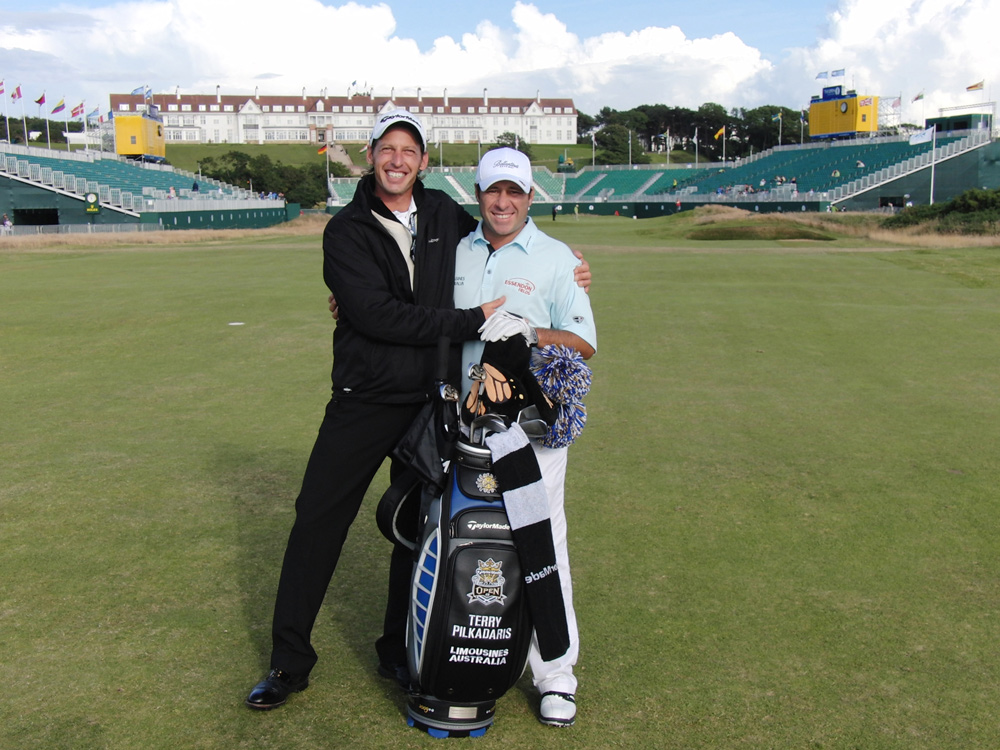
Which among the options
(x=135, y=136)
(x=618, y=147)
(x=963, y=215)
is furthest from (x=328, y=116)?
(x=963, y=215)

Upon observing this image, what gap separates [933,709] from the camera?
3510mm

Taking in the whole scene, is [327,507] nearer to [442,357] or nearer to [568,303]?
[442,357]

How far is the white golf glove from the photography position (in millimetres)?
3324

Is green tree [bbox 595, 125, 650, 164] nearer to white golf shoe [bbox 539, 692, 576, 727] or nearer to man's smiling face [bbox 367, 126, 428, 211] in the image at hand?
man's smiling face [bbox 367, 126, 428, 211]

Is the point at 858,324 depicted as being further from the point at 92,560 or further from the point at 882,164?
the point at 882,164

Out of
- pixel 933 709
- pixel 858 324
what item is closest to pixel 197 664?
pixel 933 709

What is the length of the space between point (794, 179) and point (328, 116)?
133m

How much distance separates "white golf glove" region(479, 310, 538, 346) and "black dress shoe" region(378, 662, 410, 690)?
1271 mm

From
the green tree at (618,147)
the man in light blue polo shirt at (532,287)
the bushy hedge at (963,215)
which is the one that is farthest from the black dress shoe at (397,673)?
the green tree at (618,147)

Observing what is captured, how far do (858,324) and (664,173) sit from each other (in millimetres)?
94251

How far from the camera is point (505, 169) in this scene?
11.5ft

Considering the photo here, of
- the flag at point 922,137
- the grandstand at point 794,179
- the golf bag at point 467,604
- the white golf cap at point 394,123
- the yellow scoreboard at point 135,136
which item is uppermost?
the yellow scoreboard at point 135,136

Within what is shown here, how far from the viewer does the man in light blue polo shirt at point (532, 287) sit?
11.5 feet

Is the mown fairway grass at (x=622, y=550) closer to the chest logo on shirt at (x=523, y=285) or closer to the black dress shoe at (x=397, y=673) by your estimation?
the black dress shoe at (x=397, y=673)
